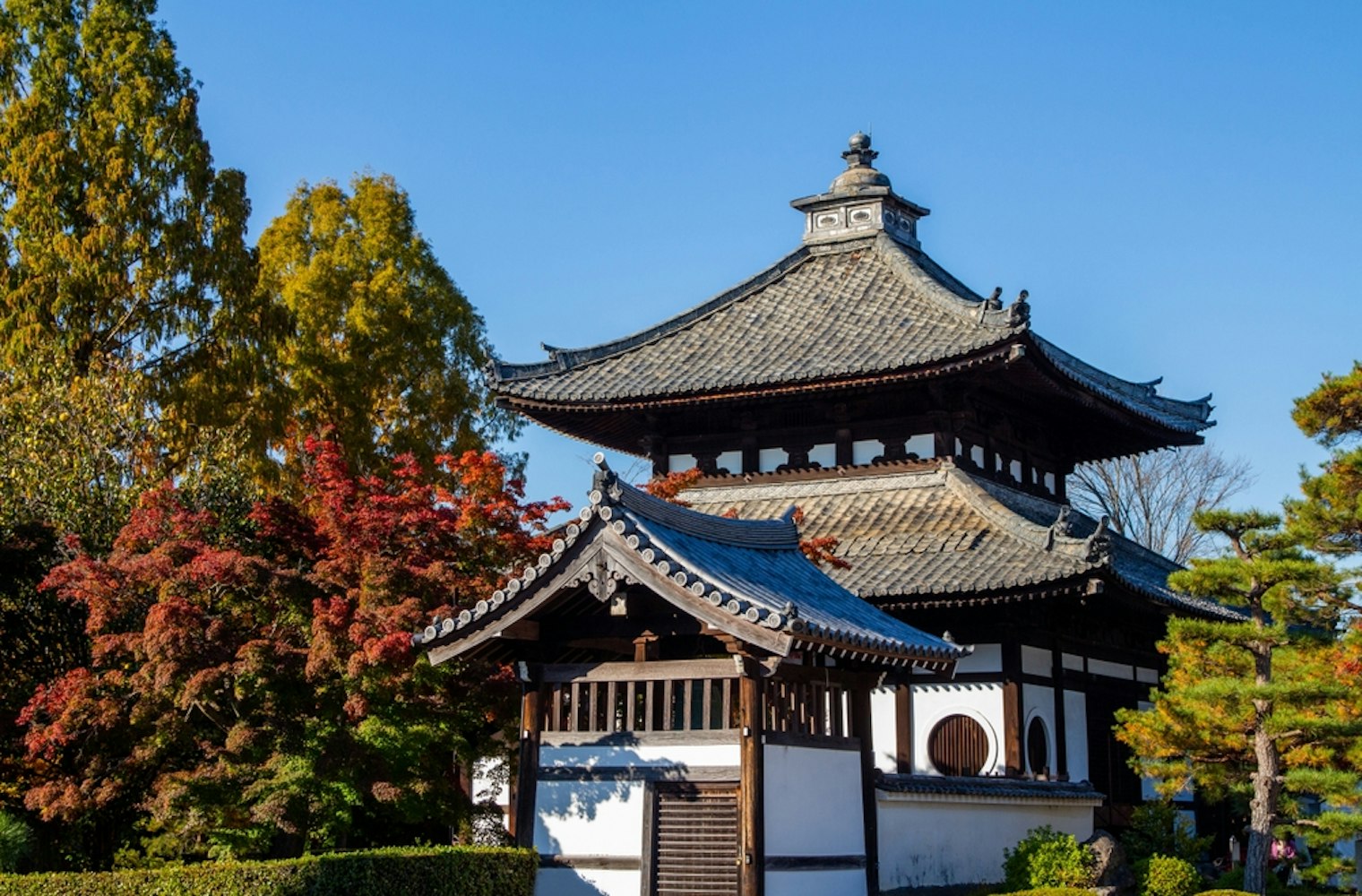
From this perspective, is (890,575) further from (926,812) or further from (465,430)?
(465,430)

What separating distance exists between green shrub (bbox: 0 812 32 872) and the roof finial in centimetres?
2097

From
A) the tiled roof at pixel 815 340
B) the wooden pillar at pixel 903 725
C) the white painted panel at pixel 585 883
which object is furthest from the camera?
the tiled roof at pixel 815 340

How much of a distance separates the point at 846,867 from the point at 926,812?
225 cm

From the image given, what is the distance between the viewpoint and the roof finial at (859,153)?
1316 inches

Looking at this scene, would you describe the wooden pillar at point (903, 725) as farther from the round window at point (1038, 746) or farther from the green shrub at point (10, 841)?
the green shrub at point (10, 841)

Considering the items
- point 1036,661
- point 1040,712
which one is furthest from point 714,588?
point 1040,712

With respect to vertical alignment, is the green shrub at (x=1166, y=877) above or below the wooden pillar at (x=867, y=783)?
below

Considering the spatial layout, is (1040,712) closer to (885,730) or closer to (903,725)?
(903,725)

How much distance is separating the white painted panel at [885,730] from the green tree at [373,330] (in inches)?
558

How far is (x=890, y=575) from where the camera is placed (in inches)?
967

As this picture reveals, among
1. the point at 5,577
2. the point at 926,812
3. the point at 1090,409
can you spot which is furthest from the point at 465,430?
the point at 926,812

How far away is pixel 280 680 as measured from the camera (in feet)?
61.6

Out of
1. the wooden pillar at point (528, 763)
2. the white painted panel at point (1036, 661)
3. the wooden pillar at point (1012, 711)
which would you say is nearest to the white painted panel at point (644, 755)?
the wooden pillar at point (528, 763)

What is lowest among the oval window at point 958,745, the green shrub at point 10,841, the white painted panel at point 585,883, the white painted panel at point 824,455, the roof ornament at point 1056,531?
the white painted panel at point 585,883
